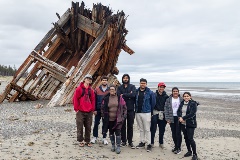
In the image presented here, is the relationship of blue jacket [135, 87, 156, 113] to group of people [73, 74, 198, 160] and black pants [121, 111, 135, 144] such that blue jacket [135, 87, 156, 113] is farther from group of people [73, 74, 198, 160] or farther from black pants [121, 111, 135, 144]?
black pants [121, 111, 135, 144]

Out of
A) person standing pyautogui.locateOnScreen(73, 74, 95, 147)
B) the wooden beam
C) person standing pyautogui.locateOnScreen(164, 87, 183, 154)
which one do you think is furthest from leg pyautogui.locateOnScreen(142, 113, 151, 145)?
the wooden beam

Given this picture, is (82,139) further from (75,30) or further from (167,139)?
(75,30)

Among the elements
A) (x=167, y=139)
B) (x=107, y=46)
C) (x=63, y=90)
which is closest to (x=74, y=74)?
(x=63, y=90)

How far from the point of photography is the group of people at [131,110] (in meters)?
6.97

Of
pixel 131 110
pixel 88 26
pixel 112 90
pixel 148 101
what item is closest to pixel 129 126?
pixel 131 110

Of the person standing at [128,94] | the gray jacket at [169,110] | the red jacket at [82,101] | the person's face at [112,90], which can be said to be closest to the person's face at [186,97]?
the gray jacket at [169,110]

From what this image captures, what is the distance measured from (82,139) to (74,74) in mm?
7536

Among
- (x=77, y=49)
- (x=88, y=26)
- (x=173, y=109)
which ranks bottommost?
(x=173, y=109)

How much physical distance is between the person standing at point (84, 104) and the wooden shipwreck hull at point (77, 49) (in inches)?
292

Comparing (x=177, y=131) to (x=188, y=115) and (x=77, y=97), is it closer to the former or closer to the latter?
(x=188, y=115)

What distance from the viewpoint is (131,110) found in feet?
24.1

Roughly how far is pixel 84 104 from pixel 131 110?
121 centimetres

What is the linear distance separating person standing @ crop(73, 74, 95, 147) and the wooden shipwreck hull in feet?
24.3

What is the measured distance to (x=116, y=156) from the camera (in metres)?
6.80
